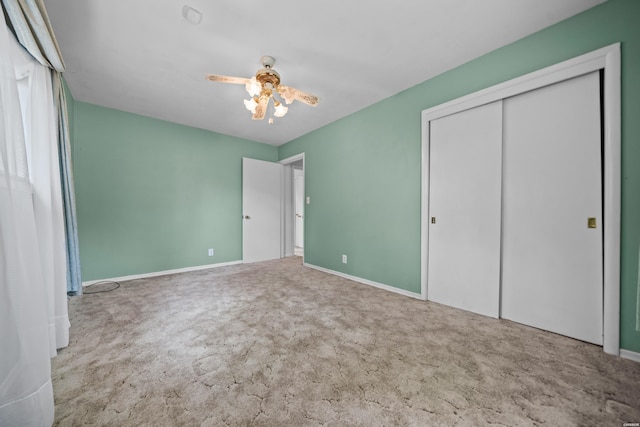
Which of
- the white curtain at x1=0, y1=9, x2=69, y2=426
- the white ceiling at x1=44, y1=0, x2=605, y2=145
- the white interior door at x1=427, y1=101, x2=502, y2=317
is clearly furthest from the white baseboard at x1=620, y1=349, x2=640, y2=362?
the white curtain at x1=0, y1=9, x2=69, y2=426

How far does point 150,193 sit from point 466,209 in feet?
14.1

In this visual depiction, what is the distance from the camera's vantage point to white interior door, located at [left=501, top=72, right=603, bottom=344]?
5.82 ft

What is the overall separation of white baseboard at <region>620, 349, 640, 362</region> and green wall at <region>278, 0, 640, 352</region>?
3cm

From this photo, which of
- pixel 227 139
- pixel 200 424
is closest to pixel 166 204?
pixel 227 139

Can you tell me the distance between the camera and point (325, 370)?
1.48 m

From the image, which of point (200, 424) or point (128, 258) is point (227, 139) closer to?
point (128, 258)

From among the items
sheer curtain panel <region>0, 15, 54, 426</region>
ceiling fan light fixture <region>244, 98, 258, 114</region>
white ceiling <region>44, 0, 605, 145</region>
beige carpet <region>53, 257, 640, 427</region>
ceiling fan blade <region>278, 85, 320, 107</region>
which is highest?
white ceiling <region>44, 0, 605, 145</region>

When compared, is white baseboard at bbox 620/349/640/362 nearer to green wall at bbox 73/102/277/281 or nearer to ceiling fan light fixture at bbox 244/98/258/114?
ceiling fan light fixture at bbox 244/98/258/114

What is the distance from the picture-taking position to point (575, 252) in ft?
6.04

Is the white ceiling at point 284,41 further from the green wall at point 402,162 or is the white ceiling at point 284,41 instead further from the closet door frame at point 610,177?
the closet door frame at point 610,177

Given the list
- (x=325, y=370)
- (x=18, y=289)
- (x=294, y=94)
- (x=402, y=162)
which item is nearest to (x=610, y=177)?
(x=402, y=162)

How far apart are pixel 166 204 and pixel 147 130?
3.79 feet

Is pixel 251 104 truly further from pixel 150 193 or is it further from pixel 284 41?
pixel 150 193

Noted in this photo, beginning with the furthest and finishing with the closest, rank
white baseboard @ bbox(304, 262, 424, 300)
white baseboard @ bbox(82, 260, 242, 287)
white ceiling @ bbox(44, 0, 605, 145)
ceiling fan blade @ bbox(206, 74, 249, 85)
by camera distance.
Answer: white baseboard @ bbox(82, 260, 242, 287) < white baseboard @ bbox(304, 262, 424, 300) < ceiling fan blade @ bbox(206, 74, 249, 85) < white ceiling @ bbox(44, 0, 605, 145)
